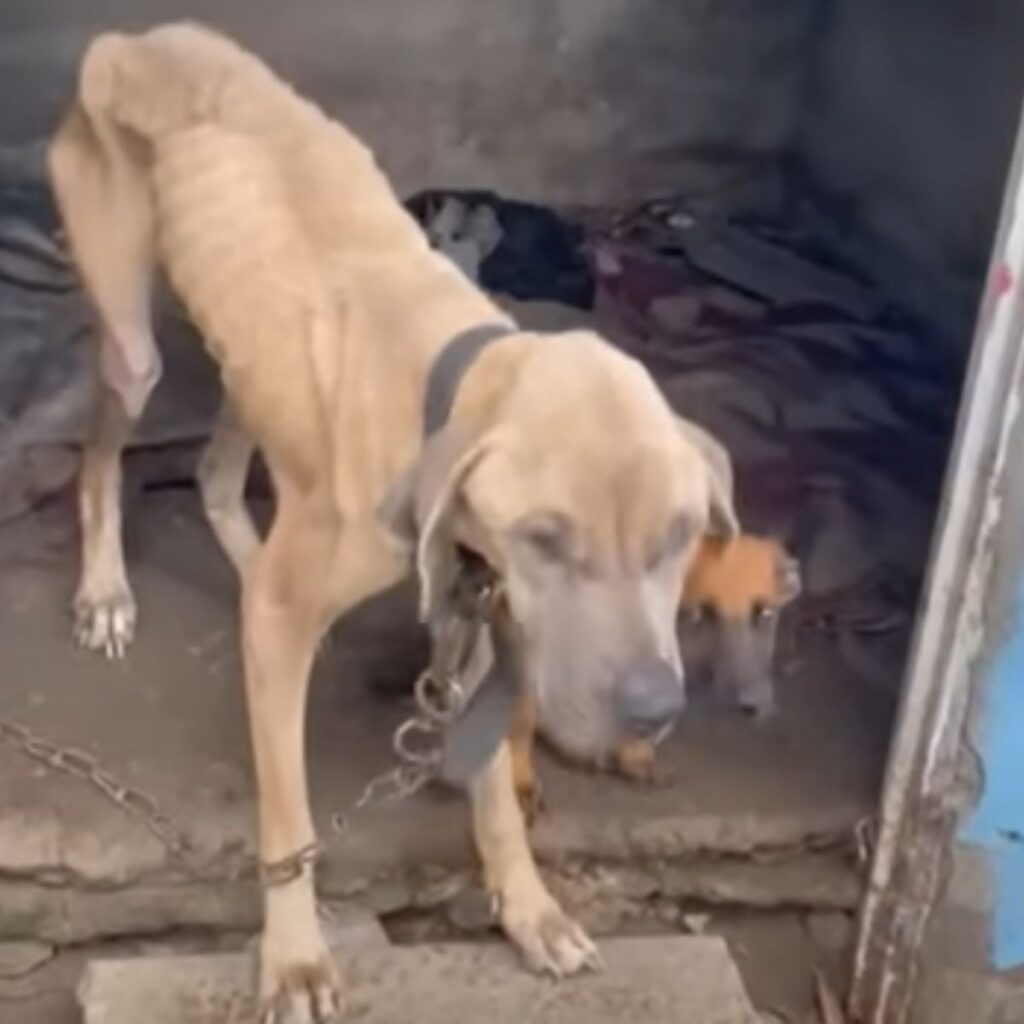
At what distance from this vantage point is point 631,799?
3.83 m

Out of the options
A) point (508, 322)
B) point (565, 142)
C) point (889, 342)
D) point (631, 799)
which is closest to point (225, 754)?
point (631, 799)

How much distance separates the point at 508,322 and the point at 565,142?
8.96 ft

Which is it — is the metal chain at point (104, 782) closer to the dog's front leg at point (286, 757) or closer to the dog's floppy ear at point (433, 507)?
the dog's front leg at point (286, 757)

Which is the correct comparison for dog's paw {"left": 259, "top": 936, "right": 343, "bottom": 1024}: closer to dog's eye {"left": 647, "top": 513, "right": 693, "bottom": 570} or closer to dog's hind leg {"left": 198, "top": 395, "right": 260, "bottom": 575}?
dog's eye {"left": 647, "top": 513, "right": 693, "bottom": 570}

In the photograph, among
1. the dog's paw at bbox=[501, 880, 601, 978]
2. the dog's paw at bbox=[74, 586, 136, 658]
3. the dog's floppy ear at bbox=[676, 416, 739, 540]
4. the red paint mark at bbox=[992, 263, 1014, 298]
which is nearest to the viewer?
the dog's floppy ear at bbox=[676, 416, 739, 540]

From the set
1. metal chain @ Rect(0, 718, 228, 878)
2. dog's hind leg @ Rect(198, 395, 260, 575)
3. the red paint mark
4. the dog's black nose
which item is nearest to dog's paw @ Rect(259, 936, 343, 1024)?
metal chain @ Rect(0, 718, 228, 878)

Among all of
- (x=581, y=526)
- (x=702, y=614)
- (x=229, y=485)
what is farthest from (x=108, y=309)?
(x=581, y=526)

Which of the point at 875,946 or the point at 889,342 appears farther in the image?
the point at 889,342

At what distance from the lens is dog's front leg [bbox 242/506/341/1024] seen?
3289 millimetres

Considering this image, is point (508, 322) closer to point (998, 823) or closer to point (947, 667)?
point (947, 667)

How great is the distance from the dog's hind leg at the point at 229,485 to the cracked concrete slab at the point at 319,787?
0.34 feet

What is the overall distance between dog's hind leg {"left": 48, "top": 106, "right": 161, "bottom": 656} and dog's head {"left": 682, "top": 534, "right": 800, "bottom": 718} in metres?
0.97

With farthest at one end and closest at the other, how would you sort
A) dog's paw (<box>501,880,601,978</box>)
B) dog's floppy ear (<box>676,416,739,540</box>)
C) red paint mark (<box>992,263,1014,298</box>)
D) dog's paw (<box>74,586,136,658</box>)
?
dog's paw (<box>74,586,136,658</box>)
dog's paw (<box>501,880,601,978</box>)
red paint mark (<box>992,263,1014,298</box>)
dog's floppy ear (<box>676,416,739,540</box>)

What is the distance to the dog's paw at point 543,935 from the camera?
3432mm
